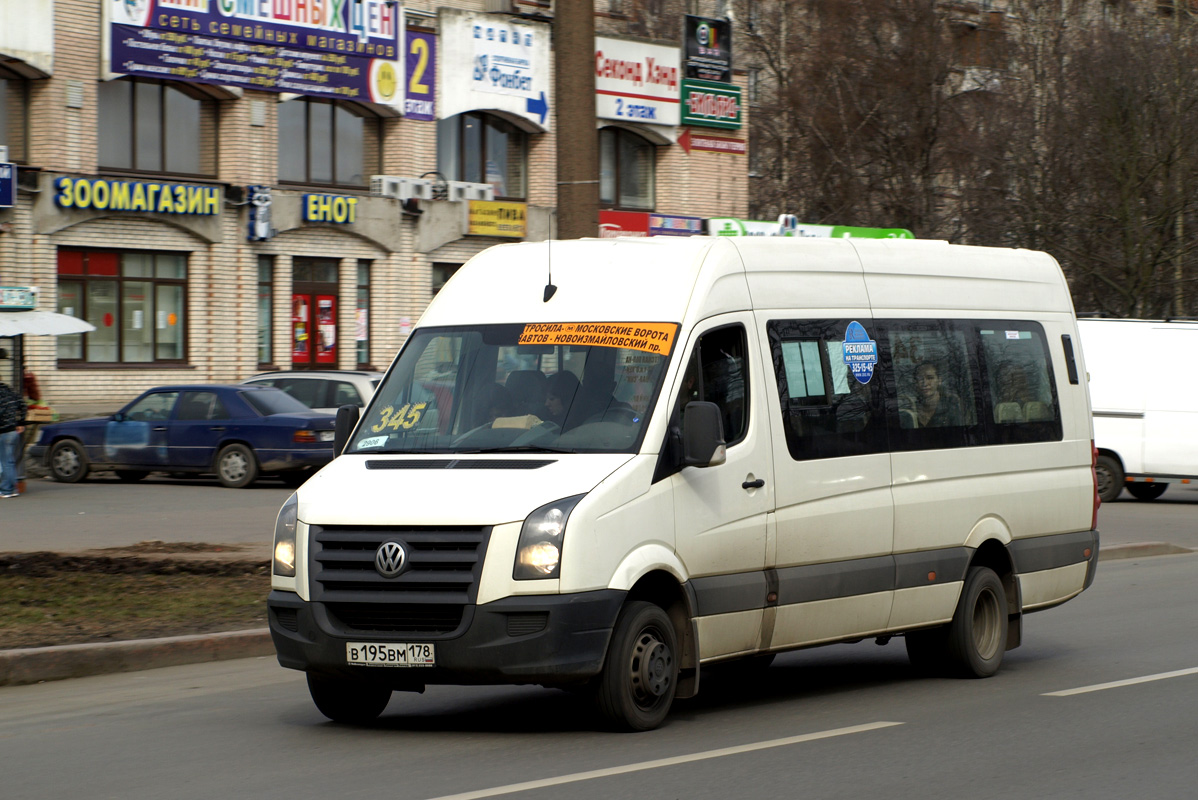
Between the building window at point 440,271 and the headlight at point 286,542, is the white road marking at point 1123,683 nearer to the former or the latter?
the headlight at point 286,542

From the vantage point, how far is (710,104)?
41469 millimetres

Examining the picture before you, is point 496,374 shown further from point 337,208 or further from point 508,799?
point 337,208

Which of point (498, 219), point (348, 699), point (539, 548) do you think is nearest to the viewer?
point (539, 548)

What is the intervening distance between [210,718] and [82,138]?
984 inches

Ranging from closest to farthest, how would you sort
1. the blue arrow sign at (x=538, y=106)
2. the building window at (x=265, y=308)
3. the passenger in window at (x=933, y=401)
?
the passenger in window at (x=933, y=401) < the building window at (x=265, y=308) < the blue arrow sign at (x=538, y=106)

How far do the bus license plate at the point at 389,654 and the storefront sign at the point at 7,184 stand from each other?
2461cm

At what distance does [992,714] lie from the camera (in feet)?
26.6

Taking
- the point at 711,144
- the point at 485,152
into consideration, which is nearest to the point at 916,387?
the point at 485,152

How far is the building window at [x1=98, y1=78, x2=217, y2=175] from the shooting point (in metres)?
31.9

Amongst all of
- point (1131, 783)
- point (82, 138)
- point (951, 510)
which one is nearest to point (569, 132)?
point (951, 510)

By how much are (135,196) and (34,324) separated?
792 centimetres

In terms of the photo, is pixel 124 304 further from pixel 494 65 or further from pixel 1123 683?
pixel 1123 683

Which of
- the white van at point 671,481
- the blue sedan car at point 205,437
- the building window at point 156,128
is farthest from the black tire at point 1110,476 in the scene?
the building window at point 156,128

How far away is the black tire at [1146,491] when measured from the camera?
25219mm
